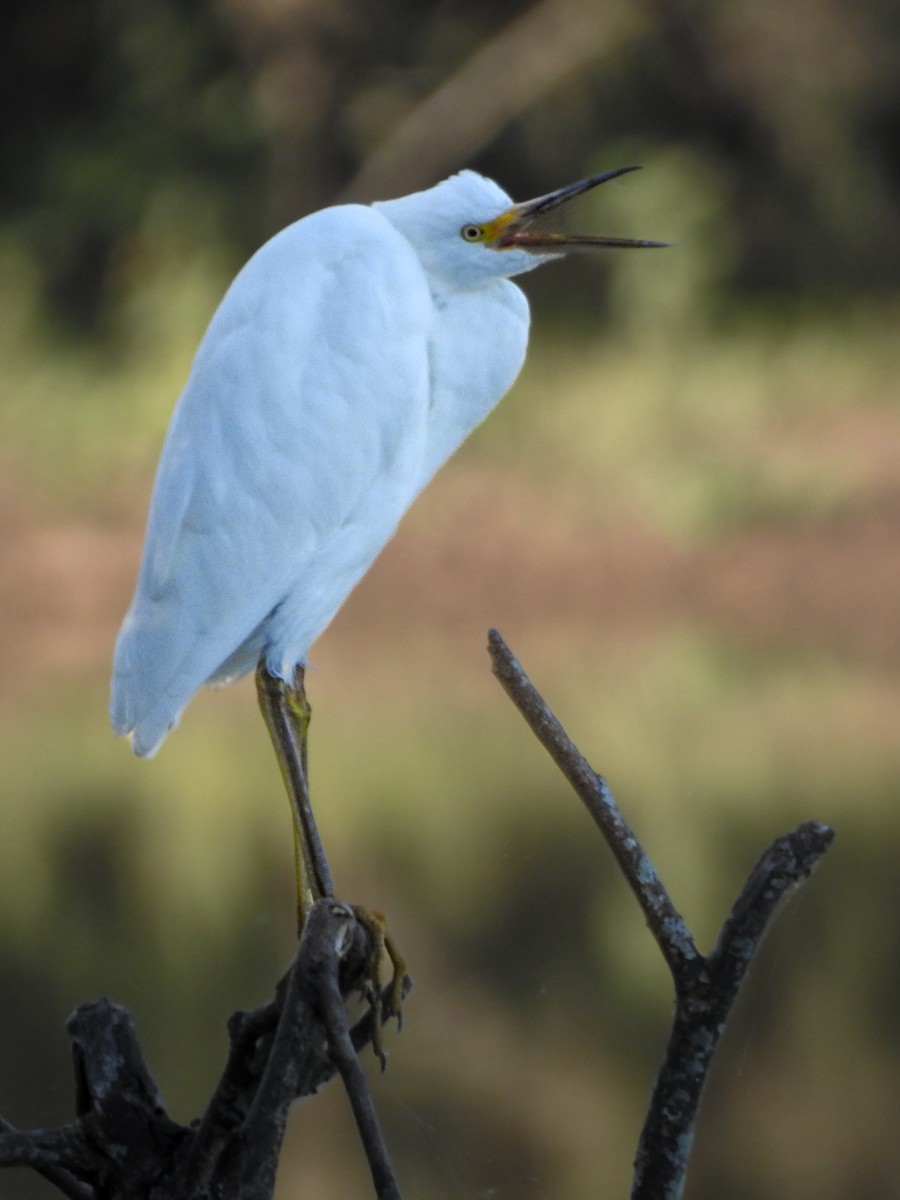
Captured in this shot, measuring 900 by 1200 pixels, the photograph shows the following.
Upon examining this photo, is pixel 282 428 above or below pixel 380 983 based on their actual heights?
above

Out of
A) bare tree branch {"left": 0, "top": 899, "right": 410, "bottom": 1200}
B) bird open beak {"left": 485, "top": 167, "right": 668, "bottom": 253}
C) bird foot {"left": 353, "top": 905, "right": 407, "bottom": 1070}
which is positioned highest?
bird open beak {"left": 485, "top": 167, "right": 668, "bottom": 253}

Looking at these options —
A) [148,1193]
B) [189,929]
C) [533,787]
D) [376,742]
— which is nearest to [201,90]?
[376,742]

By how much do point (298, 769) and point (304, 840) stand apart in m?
0.09

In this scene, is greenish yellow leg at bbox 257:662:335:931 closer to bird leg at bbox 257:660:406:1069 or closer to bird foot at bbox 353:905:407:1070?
bird leg at bbox 257:660:406:1069

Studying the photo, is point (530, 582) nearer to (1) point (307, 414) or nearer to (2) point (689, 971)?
(1) point (307, 414)

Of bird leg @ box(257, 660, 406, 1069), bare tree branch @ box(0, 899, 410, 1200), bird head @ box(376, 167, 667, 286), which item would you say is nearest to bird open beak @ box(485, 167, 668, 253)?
bird head @ box(376, 167, 667, 286)

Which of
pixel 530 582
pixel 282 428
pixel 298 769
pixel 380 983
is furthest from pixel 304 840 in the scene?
pixel 530 582

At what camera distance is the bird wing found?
1866 mm

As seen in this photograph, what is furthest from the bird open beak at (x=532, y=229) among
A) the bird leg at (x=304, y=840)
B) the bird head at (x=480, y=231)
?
the bird leg at (x=304, y=840)

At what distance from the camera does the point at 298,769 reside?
178 centimetres

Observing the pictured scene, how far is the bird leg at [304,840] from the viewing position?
1530 millimetres

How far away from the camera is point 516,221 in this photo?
1.86 metres

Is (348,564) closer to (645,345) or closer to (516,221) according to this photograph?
(516,221)

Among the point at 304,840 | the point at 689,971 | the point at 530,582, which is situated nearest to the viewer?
the point at 689,971
